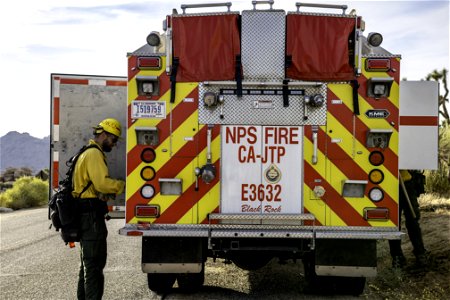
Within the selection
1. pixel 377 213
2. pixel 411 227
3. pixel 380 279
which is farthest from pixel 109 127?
pixel 411 227

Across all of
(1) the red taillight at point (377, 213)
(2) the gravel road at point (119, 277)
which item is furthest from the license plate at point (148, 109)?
(1) the red taillight at point (377, 213)

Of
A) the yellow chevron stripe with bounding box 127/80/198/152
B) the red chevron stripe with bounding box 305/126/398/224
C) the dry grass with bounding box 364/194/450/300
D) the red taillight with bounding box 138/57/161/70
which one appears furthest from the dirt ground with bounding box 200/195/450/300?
the red taillight with bounding box 138/57/161/70

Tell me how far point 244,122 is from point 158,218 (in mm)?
1390

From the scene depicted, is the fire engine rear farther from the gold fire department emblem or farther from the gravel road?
the gravel road

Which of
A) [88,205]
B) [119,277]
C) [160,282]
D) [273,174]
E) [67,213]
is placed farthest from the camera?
[119,277]

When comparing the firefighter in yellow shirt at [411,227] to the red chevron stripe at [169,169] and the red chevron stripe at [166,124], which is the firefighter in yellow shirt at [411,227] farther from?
the red chevron stripe at [166,124]

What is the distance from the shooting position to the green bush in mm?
25609

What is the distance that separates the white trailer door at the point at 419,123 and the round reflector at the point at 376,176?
0.78m

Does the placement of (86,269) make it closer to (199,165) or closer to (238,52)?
(199,165)

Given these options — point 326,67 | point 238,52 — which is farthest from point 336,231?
point 238,52

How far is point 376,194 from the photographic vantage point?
6.59m

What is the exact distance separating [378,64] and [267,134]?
1405 millimetres

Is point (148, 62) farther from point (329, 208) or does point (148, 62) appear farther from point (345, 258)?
point (345, 258)

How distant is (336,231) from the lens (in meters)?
6.55
